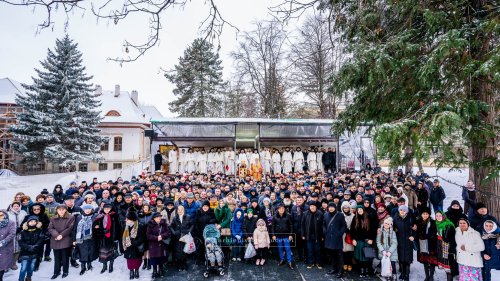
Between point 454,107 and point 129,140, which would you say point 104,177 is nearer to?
point 129,140

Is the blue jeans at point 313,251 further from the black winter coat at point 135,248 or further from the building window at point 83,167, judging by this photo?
the building window at point 83,167

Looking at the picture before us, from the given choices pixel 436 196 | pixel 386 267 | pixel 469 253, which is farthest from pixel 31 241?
pixel 436 196

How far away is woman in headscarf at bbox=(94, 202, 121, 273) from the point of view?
7.14 meters

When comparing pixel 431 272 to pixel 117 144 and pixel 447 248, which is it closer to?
pixel 447 248

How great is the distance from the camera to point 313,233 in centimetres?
755

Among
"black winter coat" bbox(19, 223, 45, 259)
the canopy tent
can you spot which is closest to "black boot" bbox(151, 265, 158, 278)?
"black winter coat" bbox(19, 223, 45, 259)

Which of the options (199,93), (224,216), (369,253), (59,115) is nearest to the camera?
(369,253)

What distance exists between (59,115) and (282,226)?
72.4 feet

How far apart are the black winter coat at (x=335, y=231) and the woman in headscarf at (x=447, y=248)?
6.18 feet

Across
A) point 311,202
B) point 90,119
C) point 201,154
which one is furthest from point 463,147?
point 90,119

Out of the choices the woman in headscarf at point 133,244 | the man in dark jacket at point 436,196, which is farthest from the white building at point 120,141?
the man in dark jacket at point 436,196

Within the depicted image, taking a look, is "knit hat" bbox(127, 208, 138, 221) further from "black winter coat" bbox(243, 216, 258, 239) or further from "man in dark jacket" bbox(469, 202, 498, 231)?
"man in dark jacket" bbox(469, 202, 498, 231)

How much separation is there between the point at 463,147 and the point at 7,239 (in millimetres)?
9198

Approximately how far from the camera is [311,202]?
7848 millimetres
